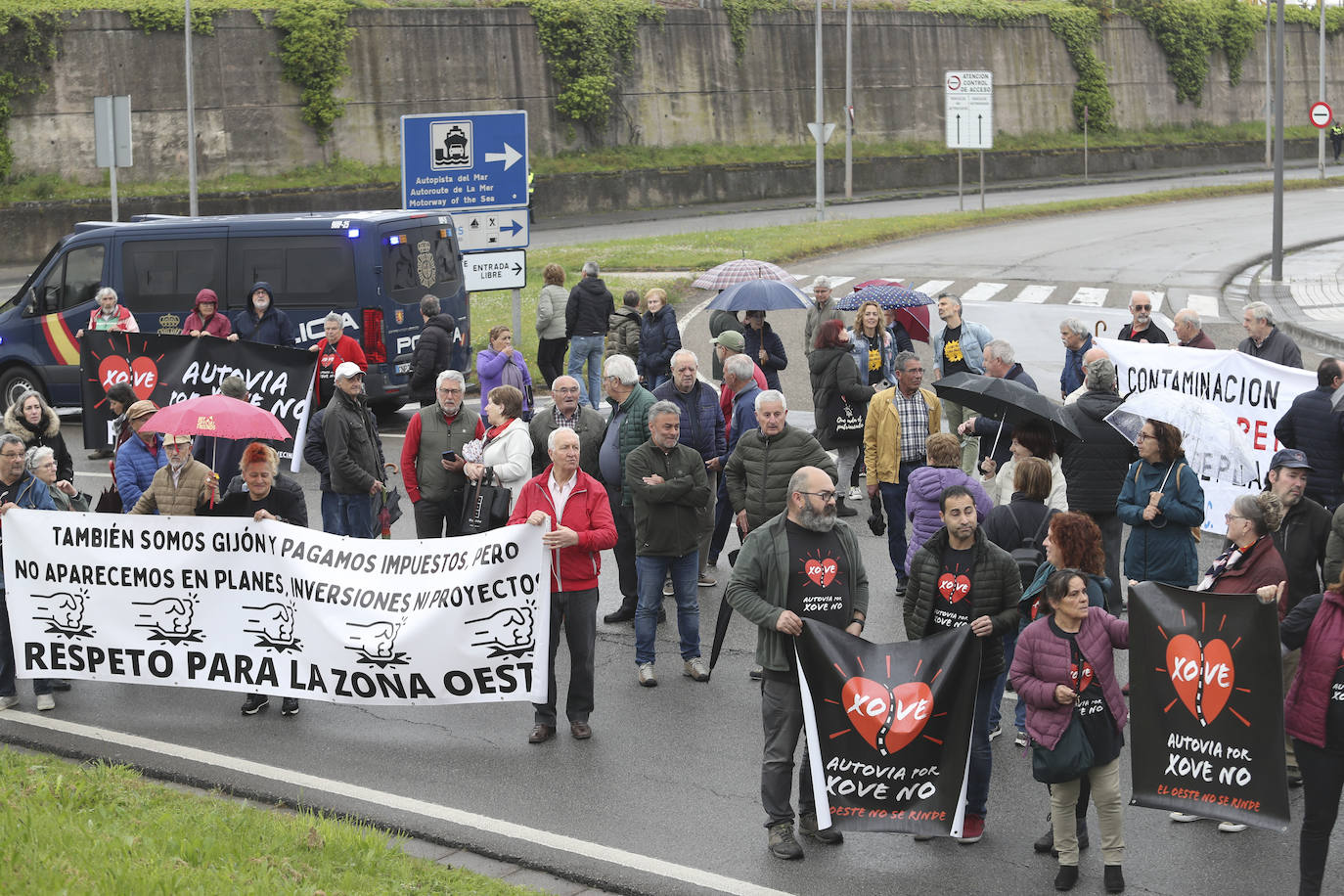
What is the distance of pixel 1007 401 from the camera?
34.1 feet

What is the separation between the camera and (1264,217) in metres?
40.6

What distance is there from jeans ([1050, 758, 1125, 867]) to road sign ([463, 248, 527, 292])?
14882 millimetres

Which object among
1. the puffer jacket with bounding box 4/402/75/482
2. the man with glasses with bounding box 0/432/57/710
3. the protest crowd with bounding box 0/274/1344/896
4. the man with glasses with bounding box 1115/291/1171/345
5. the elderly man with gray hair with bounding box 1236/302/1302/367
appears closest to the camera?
the protest crowd with bounding box 0/274/1344/896

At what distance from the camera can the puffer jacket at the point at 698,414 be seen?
11.8m

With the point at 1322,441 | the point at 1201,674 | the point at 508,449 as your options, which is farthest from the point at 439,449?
the point at 1322,441

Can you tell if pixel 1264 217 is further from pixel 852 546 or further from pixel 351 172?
pixel 852 546

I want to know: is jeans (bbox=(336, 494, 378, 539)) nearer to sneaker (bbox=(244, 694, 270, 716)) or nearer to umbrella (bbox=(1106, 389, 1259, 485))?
sneaker (bbox=(244, 694, 270, 716))

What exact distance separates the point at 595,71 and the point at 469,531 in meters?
37.7

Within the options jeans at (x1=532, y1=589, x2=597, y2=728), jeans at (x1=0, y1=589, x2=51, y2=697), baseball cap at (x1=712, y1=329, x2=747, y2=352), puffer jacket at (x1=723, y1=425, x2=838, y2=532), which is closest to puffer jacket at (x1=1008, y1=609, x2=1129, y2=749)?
jeans at (x1=532, y1=589, x2=597, y2=728)

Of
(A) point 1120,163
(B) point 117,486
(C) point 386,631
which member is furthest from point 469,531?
(A) point 1120,163

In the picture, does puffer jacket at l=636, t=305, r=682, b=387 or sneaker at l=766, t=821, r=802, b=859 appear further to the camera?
puffer jacket at l=636, t=305, r=682, b=387

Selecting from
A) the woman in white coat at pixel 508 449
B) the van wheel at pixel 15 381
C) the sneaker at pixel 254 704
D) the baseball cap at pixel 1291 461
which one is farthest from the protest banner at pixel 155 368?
the baseball cap at pixel 1291 461

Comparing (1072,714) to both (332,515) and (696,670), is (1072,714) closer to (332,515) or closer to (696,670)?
(696,670)

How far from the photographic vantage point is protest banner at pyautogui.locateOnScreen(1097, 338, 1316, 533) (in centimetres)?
1298
